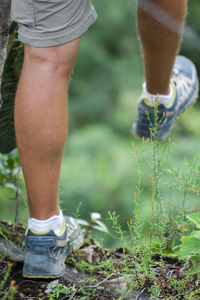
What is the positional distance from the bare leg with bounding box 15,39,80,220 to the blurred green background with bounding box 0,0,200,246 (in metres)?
2.78

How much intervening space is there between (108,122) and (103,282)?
252 inches

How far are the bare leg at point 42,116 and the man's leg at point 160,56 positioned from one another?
1.58ft

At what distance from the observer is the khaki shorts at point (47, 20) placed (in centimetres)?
128

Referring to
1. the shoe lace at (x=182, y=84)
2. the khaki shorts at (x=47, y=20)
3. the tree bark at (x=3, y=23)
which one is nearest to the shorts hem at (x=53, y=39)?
the khaki shorts at (x=47, y=20)

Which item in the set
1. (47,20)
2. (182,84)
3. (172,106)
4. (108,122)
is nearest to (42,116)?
(47,20)

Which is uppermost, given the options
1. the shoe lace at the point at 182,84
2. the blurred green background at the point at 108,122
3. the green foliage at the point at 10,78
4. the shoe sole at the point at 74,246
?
the green foliage at the point at 10,78

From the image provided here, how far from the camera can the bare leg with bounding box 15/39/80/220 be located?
1.31m

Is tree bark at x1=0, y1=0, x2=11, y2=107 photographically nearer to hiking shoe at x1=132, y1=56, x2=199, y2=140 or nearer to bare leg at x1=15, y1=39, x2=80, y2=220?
bare leg at x1=15, y1=39, x2=80, y2=220

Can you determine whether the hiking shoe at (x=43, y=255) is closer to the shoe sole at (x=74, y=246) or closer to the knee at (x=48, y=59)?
the shoe sole at (x=74, y=246)

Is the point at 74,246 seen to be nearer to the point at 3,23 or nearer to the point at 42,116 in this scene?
the point at 42,116

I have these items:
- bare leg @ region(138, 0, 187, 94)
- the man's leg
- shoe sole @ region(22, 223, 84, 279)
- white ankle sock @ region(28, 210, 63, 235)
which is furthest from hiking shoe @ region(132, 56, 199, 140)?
white ankle sock @ region(28, 210, 63, 235)

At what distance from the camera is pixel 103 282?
136cm

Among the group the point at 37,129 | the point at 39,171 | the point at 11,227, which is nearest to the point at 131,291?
the point at 39,171

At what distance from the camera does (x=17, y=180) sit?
1882 mm
